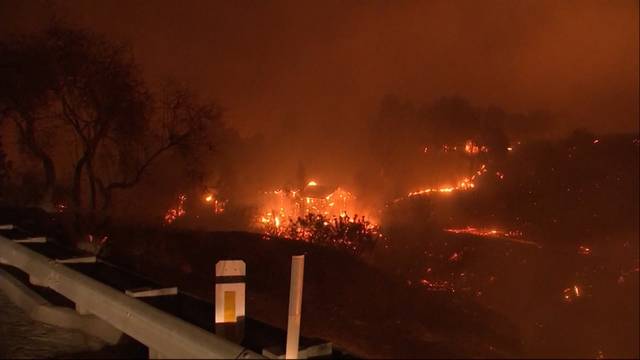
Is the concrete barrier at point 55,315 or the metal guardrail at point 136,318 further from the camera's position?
the concrete barrier at point 55,315

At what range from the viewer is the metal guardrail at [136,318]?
509 cm

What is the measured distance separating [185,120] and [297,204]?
18398mm

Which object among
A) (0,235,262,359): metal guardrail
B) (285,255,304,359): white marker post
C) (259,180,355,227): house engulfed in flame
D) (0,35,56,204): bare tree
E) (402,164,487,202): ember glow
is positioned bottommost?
(0,235,262,359): metal guardrail

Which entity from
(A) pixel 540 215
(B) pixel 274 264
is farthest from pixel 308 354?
(A) pixel 540 215

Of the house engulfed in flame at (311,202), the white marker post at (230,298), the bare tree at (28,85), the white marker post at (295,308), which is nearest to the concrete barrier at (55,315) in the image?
the white marker post at (230,298)

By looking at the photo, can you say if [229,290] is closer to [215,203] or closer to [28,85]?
[28,85]

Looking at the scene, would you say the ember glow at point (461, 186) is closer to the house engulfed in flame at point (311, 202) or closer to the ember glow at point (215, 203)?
the house engulfed in flame at point (311, 202)

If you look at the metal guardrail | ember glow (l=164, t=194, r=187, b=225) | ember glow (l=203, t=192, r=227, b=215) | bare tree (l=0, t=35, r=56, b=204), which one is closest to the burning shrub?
bare tree (l=0, t=35, r=56, b=204)

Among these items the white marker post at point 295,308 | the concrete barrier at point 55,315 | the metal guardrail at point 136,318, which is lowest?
the concrete barrier at point 55,315

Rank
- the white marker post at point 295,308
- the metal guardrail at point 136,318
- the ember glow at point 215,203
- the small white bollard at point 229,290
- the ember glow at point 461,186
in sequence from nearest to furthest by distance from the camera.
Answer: the metal guardrail at point 136,318
the white marker post at point 295,308
the small white bollard at point 229,290
the ember glow at point 461,186
the ember glow at point 215,203

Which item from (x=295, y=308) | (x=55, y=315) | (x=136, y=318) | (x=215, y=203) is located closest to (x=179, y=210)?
(x=215, y=203)

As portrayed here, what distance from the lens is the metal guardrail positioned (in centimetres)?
509

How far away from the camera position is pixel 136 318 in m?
6.25

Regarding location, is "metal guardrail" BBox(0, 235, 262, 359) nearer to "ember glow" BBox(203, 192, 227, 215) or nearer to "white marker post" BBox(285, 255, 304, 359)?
"white marker post" BBox(285, 255, 304, 359)
